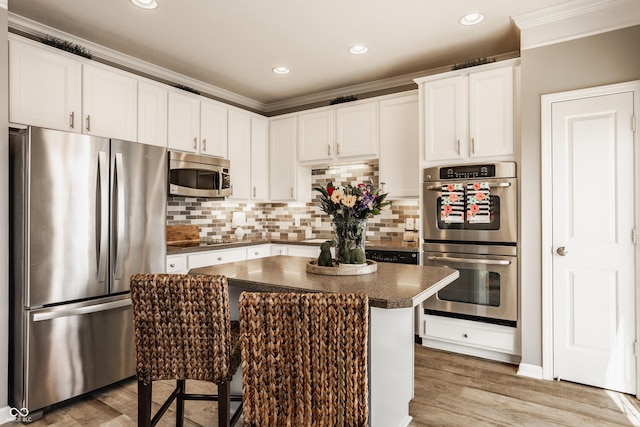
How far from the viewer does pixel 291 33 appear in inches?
121

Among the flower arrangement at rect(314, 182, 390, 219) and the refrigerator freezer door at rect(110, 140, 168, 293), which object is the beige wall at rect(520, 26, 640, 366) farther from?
the refrigerator freezer door at rect(110, 140, 168, 293)

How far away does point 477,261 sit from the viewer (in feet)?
10.3

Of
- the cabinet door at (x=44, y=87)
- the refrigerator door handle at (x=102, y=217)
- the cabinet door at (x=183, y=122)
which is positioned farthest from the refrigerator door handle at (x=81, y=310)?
the cabinet door at (x=183, y=122)

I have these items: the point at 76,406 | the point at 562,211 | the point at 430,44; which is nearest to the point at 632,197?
the point at 562,211

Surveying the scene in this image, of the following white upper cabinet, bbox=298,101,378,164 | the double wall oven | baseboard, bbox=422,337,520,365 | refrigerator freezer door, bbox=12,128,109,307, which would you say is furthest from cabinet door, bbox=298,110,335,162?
refrigerator freezer door, bbox=12,128,109,307

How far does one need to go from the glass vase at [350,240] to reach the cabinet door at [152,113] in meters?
2.25

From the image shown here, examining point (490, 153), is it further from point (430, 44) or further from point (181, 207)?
point (181, 207)

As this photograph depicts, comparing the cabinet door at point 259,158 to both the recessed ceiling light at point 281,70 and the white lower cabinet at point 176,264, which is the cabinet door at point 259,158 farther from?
the white lower cabinet at point 176,264

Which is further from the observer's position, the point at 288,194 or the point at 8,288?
the point at 288,194

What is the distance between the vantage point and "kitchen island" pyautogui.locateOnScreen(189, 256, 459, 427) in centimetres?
161

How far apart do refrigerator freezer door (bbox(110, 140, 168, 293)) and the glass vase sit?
155 centimetres

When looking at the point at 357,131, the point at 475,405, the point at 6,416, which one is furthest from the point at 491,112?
the point at 6,416

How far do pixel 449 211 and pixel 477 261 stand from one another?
47cm

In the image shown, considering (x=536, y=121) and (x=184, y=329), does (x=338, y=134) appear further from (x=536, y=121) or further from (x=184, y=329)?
(x=184, y=329)
